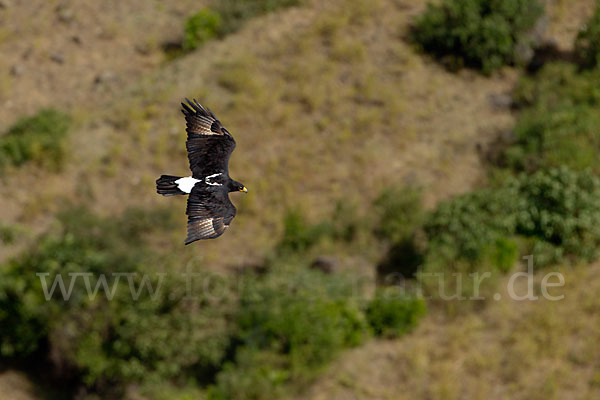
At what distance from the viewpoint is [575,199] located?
14047mm

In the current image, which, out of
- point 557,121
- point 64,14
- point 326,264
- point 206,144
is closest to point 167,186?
point 206,144

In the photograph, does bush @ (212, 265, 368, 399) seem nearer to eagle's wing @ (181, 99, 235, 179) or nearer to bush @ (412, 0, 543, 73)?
eagle's wing @ (181, 99, 235, 179)

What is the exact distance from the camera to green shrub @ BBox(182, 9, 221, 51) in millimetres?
19953

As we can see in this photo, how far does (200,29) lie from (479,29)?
22.3ft

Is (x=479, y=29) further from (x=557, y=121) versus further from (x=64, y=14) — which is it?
(x=64, y=14)

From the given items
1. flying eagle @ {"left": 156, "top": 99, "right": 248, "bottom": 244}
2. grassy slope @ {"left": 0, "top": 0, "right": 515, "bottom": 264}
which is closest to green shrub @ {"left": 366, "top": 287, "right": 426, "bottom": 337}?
grassy slope @ {"left": 0, "top": 0, "right": 515, "bottom": 264}

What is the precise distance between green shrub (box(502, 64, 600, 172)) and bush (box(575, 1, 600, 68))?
0.40 meters

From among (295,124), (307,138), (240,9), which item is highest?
(240,9)

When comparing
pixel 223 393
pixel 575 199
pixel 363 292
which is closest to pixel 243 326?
pixel 223 393

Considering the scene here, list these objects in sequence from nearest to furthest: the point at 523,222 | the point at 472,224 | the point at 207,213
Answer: the point at 207,213 < the point at 472,224 < the point at 523,222

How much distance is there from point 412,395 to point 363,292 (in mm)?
2527

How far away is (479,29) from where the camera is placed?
1852 centimetres

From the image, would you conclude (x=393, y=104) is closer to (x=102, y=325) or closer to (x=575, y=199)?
→ (x=575, y=199)

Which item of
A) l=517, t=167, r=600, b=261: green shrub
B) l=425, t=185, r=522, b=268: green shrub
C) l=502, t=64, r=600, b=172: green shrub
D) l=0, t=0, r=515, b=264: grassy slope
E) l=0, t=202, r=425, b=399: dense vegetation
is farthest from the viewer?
l=0, t=0, r=515, b=264: grassy slope
